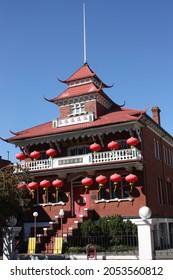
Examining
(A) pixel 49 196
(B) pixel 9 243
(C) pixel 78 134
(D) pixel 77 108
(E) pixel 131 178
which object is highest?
(D) pixel 77 108

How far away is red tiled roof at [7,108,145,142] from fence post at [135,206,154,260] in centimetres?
1253

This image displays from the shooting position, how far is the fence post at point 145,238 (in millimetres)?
13438

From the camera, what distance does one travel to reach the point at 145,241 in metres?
13.6

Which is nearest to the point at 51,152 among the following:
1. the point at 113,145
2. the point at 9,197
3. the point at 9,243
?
the point at 113,145

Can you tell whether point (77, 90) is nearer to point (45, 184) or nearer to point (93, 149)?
point (93, 149)

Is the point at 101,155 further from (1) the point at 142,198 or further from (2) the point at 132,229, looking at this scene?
(2) the point at 132,229

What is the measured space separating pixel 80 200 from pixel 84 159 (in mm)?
3695

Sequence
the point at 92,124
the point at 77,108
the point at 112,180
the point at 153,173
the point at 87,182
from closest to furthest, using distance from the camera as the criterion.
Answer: the point at 112,180, the point at 87,182, the point at 92,124, the point at 153,173, the point at 77,108

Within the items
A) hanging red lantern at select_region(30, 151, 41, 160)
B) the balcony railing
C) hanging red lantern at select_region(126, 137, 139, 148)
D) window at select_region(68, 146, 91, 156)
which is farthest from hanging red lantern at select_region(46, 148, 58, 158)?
hanging red lantern at select_region(126, 137, 139, 148)

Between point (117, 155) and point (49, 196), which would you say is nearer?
point (117, 155)

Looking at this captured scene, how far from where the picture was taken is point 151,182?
27594mm

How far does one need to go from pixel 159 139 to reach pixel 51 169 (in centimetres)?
1067

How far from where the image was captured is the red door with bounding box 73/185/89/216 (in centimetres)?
2822
